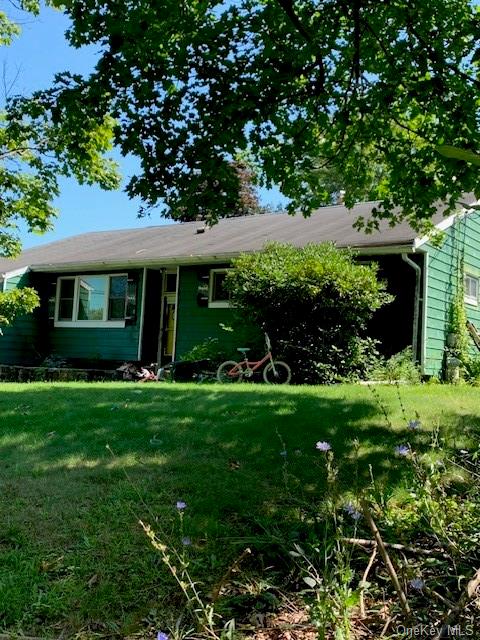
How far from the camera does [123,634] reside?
236 cm

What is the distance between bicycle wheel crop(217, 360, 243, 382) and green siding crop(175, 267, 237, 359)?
2.36m

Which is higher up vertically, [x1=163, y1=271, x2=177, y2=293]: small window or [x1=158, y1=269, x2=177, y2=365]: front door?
[x1=163, y1=271, x2=177, y2=293]: small window

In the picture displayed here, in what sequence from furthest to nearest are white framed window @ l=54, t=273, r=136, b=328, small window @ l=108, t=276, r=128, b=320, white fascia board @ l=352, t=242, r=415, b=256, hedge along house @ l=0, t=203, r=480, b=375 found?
small window @ l=108, t=276, r=128, b=320 < white framed window @ l=54, t=273, r=136, b=328 < hedge along house @ l=0, t=203, r=480, b=375 < white fascia board @ l=352, t=242, r=415, b=256

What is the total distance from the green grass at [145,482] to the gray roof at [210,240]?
709 cm

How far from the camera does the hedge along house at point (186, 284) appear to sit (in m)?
12.7

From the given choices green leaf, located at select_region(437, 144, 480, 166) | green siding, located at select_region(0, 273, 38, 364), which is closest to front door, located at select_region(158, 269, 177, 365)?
green siding, located at select_region(0, 273, 38, 364)

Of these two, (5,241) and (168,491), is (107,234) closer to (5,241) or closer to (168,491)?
(5,241)

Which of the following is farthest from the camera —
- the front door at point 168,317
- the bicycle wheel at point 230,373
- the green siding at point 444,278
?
the front door at point 168,317

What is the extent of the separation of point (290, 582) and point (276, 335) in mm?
9094

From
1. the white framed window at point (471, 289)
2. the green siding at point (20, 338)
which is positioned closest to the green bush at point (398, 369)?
the white framed window at point (471, 289)

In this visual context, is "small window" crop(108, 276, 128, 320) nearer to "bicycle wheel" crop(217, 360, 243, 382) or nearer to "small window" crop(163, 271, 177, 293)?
"small window" crop(163, 271, 177, 293)

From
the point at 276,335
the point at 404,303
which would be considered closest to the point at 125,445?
the point at 276,335

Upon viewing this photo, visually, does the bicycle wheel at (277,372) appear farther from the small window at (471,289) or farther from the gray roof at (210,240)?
the small window at (471,289)

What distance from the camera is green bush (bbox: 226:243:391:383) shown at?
11.1 m
